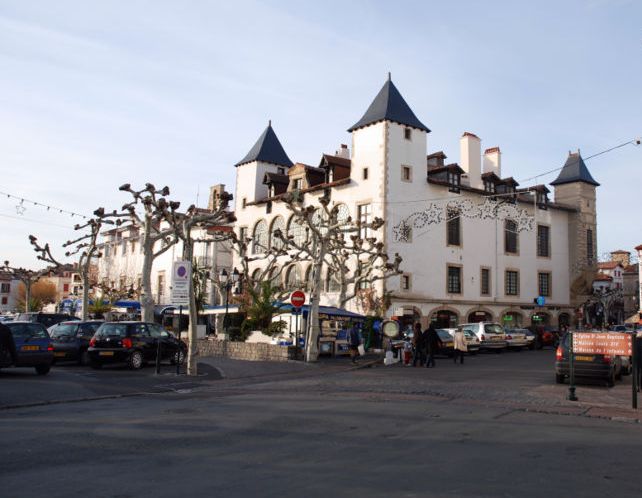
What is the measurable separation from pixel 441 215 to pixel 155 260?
101 ft

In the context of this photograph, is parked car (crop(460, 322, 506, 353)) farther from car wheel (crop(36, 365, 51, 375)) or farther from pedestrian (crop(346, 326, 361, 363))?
car wheel (crop(36, 365, 51, 375))

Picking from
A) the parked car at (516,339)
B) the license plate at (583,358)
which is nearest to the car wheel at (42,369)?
the license plate at (583,358)

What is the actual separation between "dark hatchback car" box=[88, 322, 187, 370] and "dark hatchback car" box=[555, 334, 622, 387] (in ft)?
37.3

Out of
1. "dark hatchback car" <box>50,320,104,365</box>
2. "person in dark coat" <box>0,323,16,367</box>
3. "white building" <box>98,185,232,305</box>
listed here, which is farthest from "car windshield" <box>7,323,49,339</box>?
"white building" <box>98,185,232,305</box>

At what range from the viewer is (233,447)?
8.42 m

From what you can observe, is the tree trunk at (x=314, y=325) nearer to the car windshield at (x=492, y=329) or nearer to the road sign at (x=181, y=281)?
the road sign at (x=181, y=281)

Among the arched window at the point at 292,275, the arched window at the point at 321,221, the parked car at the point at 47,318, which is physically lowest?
the parked car at the point at 47,318

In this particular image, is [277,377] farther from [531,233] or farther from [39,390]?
[531,233]

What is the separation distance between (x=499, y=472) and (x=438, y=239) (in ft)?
119

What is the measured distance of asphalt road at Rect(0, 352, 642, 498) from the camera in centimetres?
643

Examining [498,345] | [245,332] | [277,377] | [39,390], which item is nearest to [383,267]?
[498,345]

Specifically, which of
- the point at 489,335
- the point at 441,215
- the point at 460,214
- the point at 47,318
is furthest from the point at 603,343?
the point at 460,214

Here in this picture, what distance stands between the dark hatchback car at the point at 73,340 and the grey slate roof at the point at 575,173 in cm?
4067

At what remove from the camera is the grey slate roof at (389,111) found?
41344 mm
